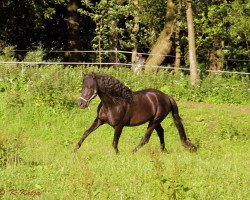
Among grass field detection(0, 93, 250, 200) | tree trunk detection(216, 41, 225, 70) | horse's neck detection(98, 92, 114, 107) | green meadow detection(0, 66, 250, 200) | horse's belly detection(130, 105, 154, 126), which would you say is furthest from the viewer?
tree trunk detection(216, 41, 225, 70)

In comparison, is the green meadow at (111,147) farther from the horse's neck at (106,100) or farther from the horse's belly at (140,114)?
the horse's neck at (106,100)

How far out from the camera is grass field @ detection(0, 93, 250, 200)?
920 centimetres

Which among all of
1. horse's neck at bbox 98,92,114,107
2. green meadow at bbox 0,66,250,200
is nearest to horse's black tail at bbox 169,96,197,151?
green meadow at bbox 0,66,250,200

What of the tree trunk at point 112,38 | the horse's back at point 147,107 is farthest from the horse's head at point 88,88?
the tree trunk at point 112,38

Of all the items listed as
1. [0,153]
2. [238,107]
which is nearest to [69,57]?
[238,107]

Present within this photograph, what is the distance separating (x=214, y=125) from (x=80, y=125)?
4206 mm

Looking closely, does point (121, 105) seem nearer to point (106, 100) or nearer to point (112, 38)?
point (106, 100)

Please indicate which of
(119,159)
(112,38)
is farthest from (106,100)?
(112,38)

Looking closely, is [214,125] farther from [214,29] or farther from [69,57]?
[69,57]

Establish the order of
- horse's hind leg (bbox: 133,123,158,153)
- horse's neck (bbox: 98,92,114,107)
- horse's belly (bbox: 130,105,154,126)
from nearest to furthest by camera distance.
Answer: horse's neck (bbox: 98,92,114,107), horse's hind leg (bbox: 133,123,158,153), horse's belly (bbox: 130,105,154,126)

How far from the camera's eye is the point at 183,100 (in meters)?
23.5

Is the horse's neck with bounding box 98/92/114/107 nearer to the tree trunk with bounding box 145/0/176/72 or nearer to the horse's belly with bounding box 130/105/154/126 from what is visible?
the horse's belly with bounding box 130/105/154/126

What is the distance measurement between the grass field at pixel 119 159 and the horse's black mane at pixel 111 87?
1374 millimetres

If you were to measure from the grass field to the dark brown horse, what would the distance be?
1.98ft
